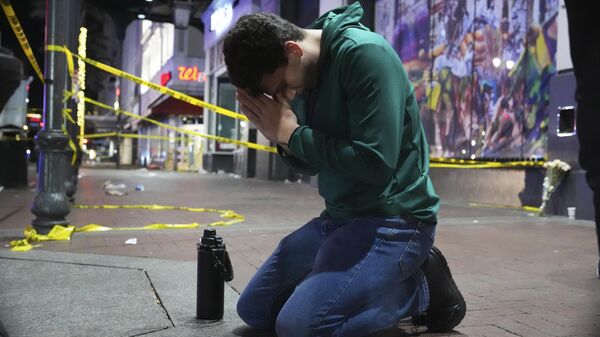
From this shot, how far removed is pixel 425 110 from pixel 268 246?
8429 mm

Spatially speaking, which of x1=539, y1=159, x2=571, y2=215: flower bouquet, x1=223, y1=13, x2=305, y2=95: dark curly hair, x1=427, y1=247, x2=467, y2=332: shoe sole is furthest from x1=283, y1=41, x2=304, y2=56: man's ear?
x1=539, y1=159, x2=571, y2=215: flower bouquet

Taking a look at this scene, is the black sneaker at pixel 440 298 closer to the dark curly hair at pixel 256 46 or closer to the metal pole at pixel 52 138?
the dark curly hair at pixel 256 46

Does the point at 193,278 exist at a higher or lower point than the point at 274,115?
lower

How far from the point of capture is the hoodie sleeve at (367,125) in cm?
224

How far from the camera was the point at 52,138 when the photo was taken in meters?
5.64

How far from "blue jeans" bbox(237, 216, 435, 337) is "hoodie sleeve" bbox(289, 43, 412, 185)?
27cm

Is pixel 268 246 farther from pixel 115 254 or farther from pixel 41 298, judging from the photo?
pixel 41 298

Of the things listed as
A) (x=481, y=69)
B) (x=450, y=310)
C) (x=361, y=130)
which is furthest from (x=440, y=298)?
(x=481, y=69)

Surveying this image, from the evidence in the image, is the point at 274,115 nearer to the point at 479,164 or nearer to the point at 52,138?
the point at 52,138

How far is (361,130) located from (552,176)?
7566 millimetres

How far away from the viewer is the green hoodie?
7.39ft

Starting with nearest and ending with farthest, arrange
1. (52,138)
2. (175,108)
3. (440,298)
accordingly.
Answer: (440,298) → (52,138) → (175,108)

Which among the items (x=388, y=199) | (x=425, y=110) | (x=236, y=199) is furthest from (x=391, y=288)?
(x=425, y=110)

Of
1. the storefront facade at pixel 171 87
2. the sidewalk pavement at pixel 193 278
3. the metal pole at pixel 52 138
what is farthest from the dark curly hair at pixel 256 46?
the storefront facade at pixel 171 87
